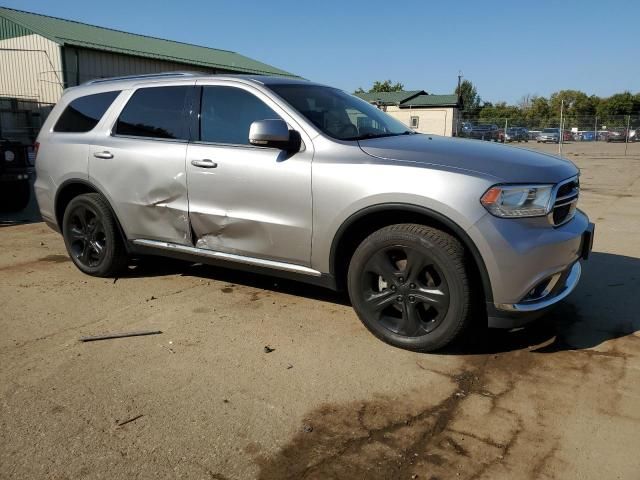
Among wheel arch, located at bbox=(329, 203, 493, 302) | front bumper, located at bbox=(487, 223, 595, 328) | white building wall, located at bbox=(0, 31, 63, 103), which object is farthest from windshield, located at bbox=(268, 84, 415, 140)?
white building wall, located at bbox=(0, 31, 63, 103)

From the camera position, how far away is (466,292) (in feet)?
11.0

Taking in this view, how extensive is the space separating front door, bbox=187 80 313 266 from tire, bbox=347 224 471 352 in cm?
50

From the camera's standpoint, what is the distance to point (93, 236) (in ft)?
17.1

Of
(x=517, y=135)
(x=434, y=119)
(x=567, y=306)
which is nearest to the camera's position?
(x=567, y=306)

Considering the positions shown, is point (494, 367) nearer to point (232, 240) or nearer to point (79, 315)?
point (232, 240)

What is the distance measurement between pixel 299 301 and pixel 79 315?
178 centimetres

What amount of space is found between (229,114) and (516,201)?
2.29 metres

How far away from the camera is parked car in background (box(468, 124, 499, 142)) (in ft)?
124

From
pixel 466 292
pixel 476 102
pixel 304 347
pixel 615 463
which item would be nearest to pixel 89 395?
pixel 304 347

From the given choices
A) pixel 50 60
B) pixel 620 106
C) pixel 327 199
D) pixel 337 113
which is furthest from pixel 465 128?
pixel 620 106

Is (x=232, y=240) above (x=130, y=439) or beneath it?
above

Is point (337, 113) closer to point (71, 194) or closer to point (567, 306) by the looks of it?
point (567, 306)

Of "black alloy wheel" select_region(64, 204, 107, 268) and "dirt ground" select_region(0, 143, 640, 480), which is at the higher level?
"black alloy wheel" select_region(64, 204, 107, 268)

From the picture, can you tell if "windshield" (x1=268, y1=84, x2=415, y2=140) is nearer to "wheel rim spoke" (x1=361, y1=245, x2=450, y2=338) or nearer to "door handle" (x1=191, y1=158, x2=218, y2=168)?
"door handle" (x1=191, y1=158, x2=218, y2=168)
